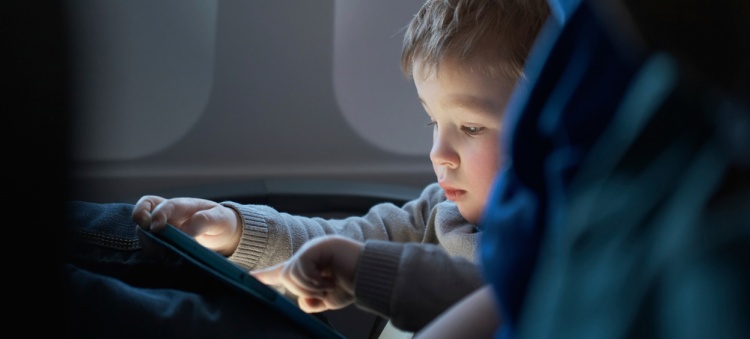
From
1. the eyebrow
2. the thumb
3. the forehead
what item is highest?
the forehead

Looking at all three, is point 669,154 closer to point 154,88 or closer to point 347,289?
point 347,289

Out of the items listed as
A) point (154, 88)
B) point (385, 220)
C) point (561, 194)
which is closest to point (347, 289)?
point (561, 194)

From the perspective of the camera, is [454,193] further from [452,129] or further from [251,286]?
[251,286]

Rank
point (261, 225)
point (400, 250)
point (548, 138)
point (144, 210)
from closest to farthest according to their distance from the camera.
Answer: point (548, 138)
point (400, 250)
point (144, 210)
point (261, 225)

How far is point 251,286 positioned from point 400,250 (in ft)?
0.36

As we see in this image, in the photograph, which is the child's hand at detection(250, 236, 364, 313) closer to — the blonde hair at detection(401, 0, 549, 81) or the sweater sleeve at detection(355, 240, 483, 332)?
the sweater sleeve at detection(355, 240, 483, 332)

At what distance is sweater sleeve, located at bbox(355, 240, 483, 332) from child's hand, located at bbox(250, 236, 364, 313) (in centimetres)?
1

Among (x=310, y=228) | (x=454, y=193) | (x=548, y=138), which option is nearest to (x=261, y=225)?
(x=310, y=228)

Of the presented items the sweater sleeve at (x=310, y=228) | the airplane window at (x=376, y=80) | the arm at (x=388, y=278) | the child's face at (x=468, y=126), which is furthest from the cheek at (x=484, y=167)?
the airplane window at (x=376, y=80)

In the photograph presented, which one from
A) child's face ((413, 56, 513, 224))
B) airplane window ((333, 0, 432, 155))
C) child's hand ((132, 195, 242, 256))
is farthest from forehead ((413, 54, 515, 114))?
airplane window ((333, 0, 432, 155))

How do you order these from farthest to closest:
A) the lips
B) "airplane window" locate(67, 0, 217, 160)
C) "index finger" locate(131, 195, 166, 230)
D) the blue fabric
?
"airplane window" locate(67, 0, 217, 160) → the lips → "index finger" locate(131, 195, 166, 230) → the blue fabric

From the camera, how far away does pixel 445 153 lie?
0.76 metres

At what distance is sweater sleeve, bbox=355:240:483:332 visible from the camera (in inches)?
19.4

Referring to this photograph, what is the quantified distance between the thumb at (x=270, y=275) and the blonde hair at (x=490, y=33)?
0.86ft
